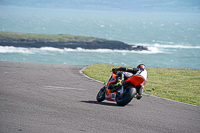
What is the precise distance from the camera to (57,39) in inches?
4806

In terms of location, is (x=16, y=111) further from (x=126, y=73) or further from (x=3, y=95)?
(x=126, y=73)

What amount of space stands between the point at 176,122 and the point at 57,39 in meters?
115

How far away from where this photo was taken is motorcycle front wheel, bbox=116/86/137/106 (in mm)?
10672

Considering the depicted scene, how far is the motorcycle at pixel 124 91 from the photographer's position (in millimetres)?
10742

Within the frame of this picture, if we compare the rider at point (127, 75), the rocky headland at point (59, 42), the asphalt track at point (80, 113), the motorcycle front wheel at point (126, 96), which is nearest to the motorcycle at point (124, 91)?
the motorcycle front wheel at point (126, 96)

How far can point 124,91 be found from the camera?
11172mm

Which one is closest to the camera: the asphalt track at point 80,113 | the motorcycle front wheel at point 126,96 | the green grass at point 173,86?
the asphalt track at point 80,113

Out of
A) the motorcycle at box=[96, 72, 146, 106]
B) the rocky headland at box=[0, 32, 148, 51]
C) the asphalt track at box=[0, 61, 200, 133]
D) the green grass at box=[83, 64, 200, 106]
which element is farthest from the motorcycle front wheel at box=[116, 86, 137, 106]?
the rocky headland at box=[0, 32, 148, 51]

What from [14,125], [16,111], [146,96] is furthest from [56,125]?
[146,96]

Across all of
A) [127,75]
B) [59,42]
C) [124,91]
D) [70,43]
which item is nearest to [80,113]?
[124,91]

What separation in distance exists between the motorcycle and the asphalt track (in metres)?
0.25

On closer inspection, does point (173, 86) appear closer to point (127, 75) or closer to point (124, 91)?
point (127, 75)

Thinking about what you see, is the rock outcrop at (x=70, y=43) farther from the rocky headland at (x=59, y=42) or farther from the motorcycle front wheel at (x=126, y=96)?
the motorcycle front wheel at (x=126, y=96)

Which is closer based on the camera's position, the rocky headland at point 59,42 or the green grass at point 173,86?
→ the green grass at point 173,86
